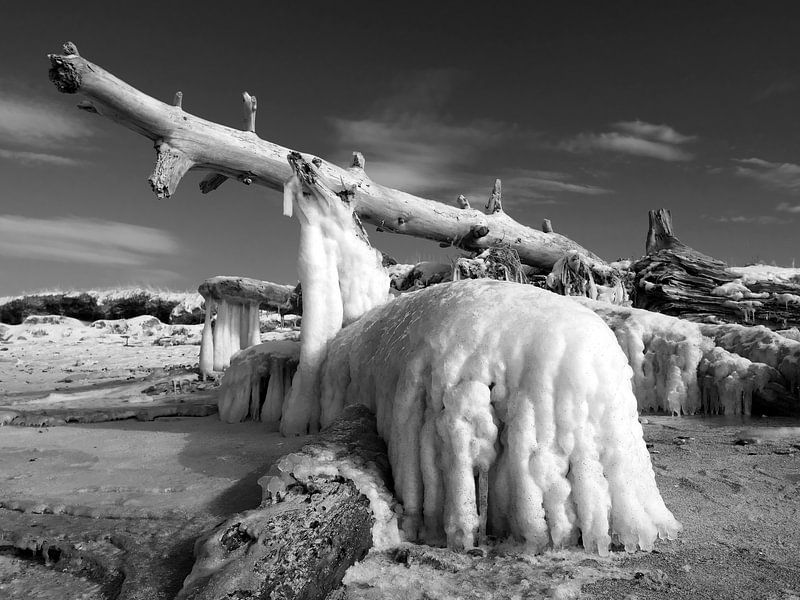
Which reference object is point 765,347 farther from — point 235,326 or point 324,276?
point 235,326

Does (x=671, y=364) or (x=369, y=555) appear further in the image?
(x=671, y=364)

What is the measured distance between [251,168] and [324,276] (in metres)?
4.41

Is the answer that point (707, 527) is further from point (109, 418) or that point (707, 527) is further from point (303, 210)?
point (109, 418)

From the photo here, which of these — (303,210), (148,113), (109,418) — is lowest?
(109,418)

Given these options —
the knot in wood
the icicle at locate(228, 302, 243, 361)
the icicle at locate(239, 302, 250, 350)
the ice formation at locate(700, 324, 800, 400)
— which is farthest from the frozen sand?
the icicle at locate(239, 302, 250, 350)

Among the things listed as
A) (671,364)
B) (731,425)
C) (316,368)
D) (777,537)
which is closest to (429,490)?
(777,537)

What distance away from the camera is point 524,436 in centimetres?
260

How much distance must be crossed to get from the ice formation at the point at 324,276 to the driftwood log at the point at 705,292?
7.62 meters

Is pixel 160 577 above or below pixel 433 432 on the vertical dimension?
below

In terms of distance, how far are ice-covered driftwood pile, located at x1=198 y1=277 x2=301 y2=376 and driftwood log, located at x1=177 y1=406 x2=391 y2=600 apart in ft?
26.7

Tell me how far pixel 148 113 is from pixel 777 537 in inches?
332

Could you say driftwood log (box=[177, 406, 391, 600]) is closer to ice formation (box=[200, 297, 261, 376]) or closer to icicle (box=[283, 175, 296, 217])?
icicle (box=[283, 175, 296, 217])

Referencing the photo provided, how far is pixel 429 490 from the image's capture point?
9.02 ft

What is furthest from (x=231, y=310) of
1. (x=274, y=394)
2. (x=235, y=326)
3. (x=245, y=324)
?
(x=274, y=394)
